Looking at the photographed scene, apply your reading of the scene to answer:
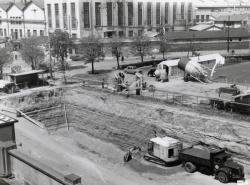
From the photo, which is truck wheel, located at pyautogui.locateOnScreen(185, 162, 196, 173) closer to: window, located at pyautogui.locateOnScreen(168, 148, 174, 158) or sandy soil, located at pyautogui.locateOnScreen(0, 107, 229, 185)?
sandy soil, located at pyautogui.locateOnScreen(0, 107, 229, 185)

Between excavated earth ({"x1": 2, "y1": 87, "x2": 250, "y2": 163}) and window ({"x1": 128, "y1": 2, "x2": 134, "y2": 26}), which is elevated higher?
window ({"x1": 128, "y1": 2, "x2": 134, "y2": 26})

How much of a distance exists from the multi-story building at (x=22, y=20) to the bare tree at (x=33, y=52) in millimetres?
34732

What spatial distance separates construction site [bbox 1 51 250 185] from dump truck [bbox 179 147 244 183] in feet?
2.00

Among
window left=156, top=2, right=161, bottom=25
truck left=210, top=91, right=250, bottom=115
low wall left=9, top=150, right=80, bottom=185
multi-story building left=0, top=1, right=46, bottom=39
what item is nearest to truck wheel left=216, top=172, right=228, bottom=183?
truck left=210, top=91, right=250, bottom=115

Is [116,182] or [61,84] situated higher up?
[61,84]

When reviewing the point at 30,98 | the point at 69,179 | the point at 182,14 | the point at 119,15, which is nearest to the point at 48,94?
the point at 30,98

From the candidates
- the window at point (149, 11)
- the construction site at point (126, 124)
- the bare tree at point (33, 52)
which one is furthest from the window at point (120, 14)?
the construction site at point (126, 124)

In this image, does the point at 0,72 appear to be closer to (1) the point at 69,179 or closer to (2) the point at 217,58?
(2) the point at 217,58

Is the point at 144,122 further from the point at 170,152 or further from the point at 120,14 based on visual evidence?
the point at 120,14

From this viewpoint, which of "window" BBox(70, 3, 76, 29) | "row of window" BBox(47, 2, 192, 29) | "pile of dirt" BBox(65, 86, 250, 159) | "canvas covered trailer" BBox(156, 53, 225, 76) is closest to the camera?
"pile of dirt" BBox(65, 86, 250, 159)

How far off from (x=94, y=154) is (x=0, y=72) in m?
32.5

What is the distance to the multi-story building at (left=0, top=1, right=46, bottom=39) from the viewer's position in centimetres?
9994

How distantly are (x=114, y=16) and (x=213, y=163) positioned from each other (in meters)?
68.0

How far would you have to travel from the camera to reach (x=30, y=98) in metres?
46.2
